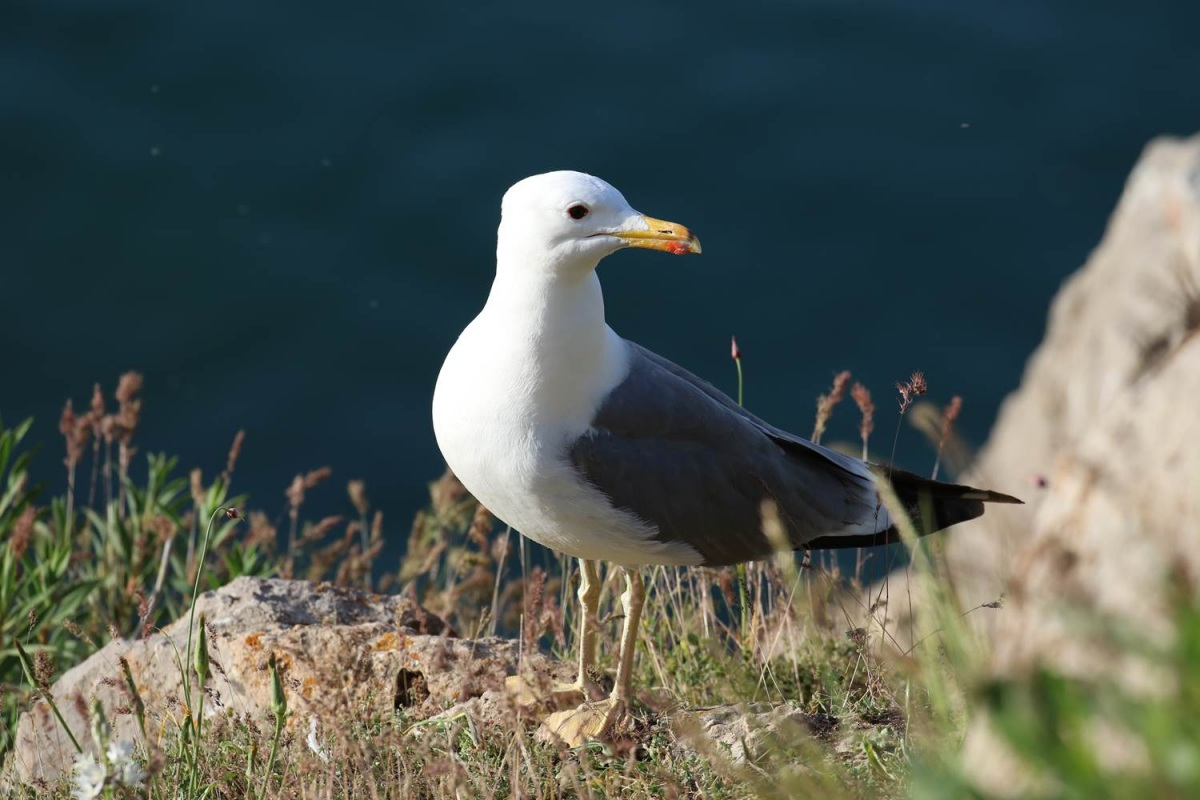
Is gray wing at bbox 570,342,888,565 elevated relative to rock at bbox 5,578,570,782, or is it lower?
elevated

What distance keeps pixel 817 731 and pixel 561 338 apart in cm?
130

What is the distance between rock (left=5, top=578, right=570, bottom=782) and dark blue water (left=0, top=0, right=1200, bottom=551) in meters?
5.12

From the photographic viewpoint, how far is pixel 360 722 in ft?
13.3

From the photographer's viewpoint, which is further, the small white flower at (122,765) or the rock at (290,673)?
the rock at (290,673)

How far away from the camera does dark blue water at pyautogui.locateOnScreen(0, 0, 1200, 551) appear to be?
10.3 meters

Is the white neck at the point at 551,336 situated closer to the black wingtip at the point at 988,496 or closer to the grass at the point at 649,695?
the grass at the point at 649,695

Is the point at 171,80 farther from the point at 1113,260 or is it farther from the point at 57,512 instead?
the point at 1113,260

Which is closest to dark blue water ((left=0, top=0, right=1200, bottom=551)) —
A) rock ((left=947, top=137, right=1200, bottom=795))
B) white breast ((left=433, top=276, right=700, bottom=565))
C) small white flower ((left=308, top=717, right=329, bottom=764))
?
white breast ((left=433, top=276, right=700, bottom=565))

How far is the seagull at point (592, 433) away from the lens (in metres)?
4.05

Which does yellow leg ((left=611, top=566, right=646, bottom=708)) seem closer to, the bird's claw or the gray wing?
the bird's claw

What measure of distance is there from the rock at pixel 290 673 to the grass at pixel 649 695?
0.08 meters

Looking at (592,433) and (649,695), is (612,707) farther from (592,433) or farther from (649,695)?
(649,695)

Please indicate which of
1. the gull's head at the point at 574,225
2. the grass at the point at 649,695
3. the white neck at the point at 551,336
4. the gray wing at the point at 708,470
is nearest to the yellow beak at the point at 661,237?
the gull's head at the point at 574,225

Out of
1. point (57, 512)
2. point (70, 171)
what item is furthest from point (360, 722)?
point (70, 171)
